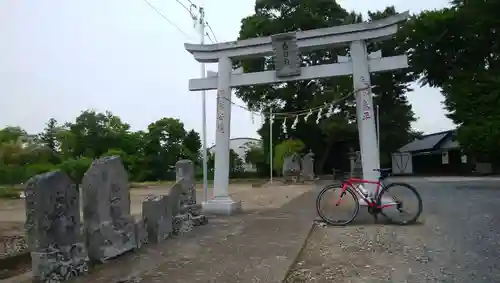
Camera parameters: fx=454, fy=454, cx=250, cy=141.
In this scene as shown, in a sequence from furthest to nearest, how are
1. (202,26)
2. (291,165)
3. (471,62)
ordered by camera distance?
(291,165) < (471,62) < (202,26)

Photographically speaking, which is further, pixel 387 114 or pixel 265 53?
pixel 387 114

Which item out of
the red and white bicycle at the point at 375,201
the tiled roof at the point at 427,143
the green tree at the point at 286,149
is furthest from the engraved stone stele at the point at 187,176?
the tiled roof at the point at 427,143

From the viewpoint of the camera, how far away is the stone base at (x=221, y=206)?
991cm

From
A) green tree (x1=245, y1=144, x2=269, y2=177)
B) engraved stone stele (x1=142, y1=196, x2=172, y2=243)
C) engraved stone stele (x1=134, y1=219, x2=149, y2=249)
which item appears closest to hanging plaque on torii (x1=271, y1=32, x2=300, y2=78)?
engraved stone stele (x1=142, y1=196, x2=172, y2=243)

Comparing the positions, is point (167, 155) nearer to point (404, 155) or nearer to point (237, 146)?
point (237, 146)

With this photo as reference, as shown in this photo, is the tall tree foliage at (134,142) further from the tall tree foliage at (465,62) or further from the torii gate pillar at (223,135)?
the torii gate pillar at (223,135)

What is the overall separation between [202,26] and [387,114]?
17983 mm

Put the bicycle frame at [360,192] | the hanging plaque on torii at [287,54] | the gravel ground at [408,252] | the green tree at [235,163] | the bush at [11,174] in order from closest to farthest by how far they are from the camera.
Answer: the gravel ground at [408,252]
the bicycle frame at [360,192]
the hanging plaque on torii at [287,54]
the bush at [11,174]
the green tree at [235,163]

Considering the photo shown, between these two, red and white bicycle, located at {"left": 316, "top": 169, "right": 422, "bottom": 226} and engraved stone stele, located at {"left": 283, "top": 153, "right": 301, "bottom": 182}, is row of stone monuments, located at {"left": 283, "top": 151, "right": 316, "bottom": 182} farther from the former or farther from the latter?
red and white bicycle, located at {"left": 316, "top": 169, "right": 422, "bottom": 226}

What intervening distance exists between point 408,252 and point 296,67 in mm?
5507

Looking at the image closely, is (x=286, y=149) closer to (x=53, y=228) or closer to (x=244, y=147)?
(x=244, y=147)

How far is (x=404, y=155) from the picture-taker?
3256cm

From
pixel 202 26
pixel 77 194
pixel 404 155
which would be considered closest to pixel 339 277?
pixel 77 194

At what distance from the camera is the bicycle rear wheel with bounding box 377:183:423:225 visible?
740 centimetres
